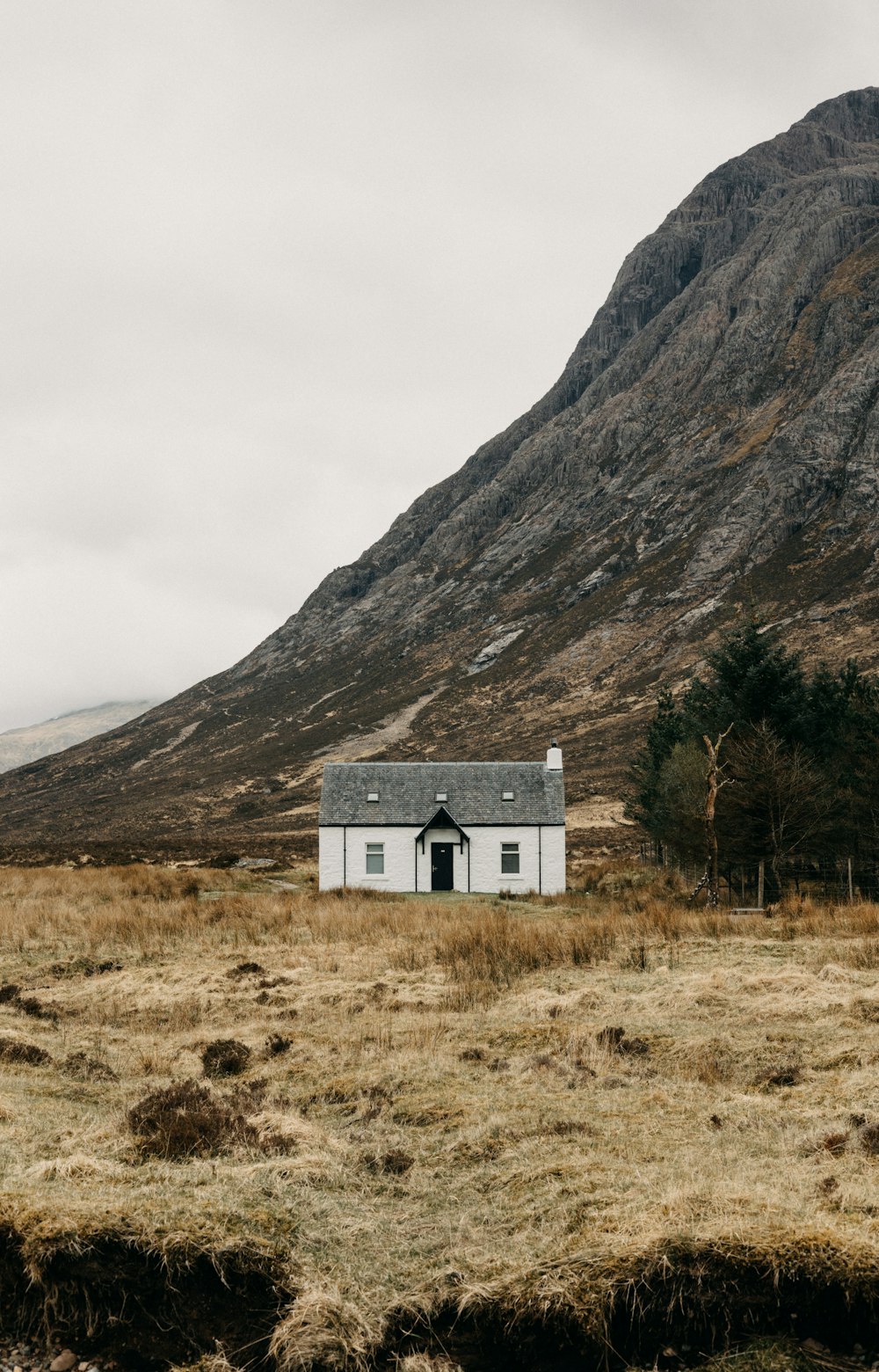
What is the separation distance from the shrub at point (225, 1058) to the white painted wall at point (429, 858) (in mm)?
31486

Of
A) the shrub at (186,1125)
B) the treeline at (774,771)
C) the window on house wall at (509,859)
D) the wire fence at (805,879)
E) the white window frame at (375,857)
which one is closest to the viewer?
the shrub at (186,1125)

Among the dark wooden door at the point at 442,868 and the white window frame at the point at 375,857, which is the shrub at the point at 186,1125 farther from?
the dark wooden door at the point at 442,868

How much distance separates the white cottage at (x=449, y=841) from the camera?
43781 mm

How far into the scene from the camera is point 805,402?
19338 centimetres

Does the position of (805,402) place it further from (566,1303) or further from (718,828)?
(566,1303)

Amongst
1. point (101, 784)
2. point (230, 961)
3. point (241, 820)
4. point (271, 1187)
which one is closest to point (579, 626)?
point (241, 820)

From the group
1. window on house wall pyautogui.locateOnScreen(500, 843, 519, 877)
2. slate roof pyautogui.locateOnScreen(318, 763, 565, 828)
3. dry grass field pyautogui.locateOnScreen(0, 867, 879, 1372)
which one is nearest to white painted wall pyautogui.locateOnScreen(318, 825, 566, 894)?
window on house wall pyautogui.locateOnScreen(500, 843, 519, 877)

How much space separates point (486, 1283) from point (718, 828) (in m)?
30.0

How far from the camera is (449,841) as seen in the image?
4434 cm

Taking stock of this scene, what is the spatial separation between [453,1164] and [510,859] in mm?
36516

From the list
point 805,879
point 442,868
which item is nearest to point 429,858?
point 442,868

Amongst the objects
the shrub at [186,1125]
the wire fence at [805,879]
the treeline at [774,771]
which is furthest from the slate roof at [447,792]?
the shrub at [186,1125]

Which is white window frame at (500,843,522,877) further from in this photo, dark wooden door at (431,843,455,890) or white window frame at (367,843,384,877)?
white window frame at (367,843,384,877)

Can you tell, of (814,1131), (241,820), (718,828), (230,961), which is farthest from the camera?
(241,820)
